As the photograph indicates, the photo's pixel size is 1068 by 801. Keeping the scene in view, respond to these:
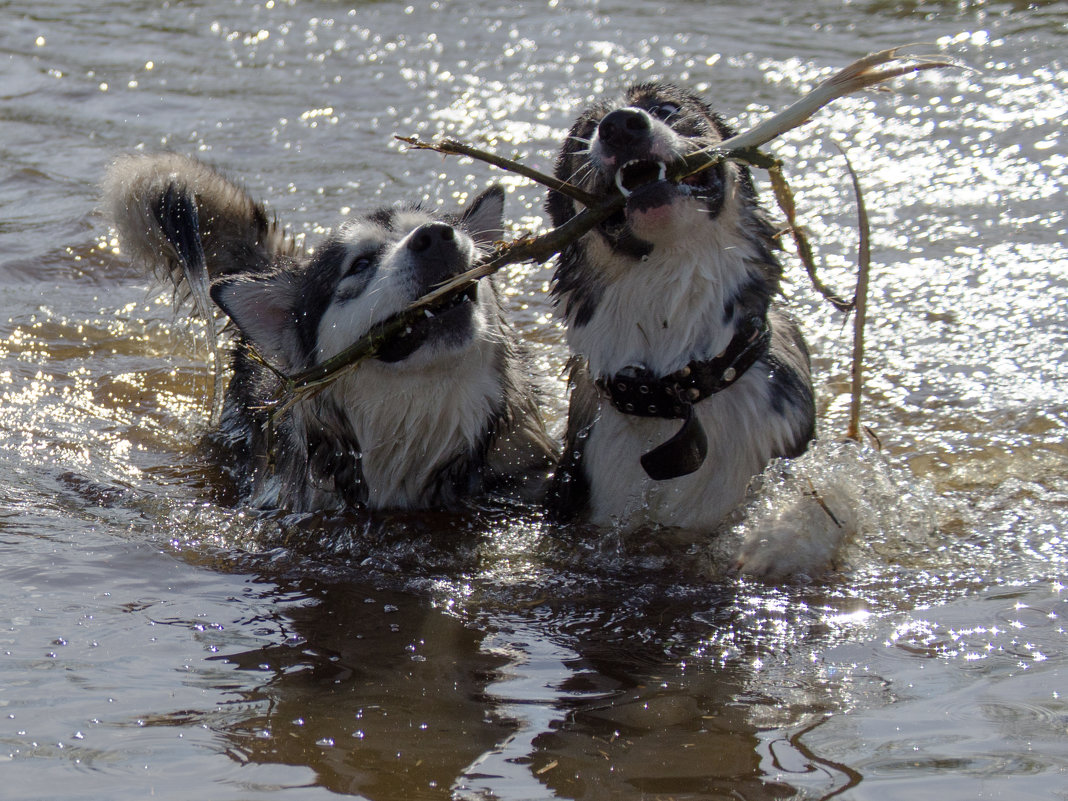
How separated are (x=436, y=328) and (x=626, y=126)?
39.7 inches

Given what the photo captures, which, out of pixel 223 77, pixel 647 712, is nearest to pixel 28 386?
pixel 647 712

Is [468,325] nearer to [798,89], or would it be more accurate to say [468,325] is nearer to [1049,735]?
[1049,735]

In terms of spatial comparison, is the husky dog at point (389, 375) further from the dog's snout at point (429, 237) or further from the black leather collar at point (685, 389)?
the black leather collar at point (685, 389)

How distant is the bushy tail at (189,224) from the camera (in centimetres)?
566

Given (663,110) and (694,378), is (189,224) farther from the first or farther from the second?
(694,378)

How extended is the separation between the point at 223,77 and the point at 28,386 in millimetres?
5457

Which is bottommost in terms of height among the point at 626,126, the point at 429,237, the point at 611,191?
the point at 429,237

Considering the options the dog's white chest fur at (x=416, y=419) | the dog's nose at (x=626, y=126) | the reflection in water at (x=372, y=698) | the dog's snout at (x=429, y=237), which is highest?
the dog's nose at (x=626, y=126)

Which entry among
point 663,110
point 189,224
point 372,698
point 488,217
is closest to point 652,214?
point 663,110

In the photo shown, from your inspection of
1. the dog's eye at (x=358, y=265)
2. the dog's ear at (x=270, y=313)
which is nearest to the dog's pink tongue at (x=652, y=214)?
the dog's eye at (x=358, y=265)

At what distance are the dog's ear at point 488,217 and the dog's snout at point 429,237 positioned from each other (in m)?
0.73

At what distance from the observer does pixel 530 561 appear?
434cm

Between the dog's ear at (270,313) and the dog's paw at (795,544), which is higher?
the dog's ear at (270,313)

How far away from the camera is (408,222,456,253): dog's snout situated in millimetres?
4250
